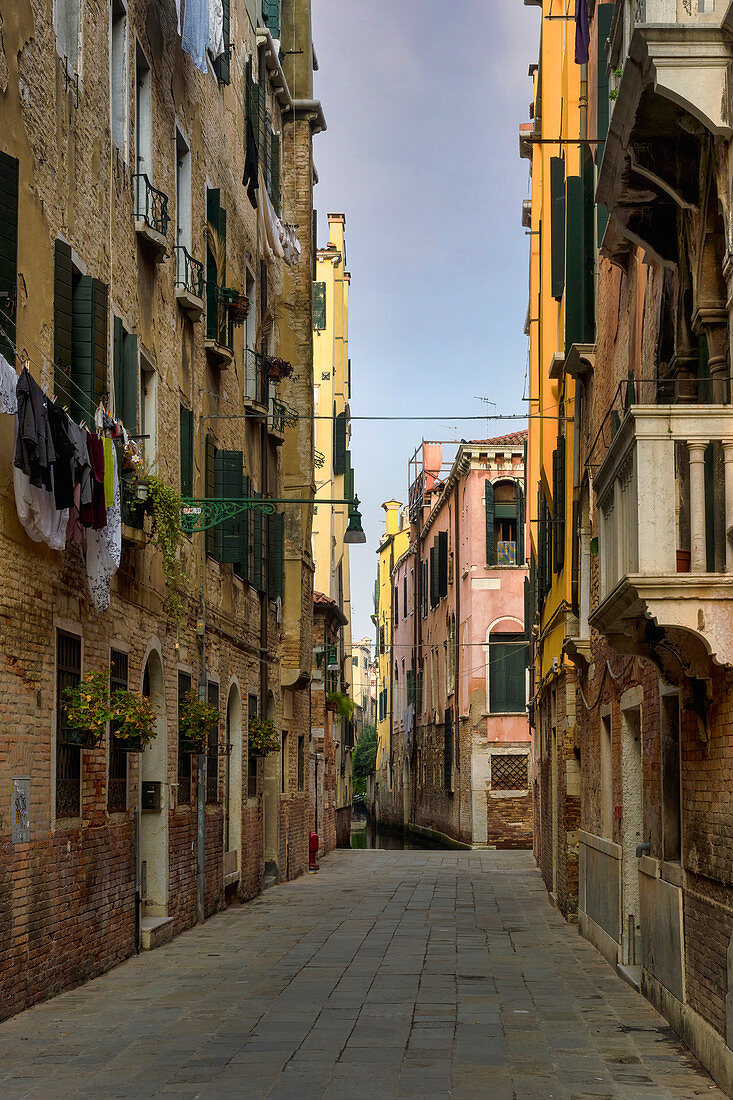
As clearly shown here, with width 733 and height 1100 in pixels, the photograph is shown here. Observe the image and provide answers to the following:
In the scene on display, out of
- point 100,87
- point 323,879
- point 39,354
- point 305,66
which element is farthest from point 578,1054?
point 305,66

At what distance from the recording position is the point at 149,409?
1516 cm

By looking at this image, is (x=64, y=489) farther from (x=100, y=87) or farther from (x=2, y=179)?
(x=100, y=87)

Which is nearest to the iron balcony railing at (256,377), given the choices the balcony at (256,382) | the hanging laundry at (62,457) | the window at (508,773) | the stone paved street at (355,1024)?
the balcony at (256,382)

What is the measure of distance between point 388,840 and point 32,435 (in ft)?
166

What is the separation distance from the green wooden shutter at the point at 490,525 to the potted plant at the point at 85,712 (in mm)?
28353

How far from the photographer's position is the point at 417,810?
53.1m

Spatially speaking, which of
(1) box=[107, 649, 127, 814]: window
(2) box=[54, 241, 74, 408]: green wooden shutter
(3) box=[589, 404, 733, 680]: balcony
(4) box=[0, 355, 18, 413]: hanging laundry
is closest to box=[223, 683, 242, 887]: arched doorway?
(1) box=[107, 649, 127, 814]: window

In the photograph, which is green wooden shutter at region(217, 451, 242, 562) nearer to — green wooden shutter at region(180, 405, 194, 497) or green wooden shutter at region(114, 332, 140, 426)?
green wooden shutter at region(180, 405, 194, 497)

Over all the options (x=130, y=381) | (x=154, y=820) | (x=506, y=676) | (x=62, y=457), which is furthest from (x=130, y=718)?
(x=506, y=676)

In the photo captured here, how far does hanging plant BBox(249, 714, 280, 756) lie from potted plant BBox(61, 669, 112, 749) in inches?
410

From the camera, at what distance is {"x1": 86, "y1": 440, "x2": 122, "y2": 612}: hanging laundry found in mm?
11453

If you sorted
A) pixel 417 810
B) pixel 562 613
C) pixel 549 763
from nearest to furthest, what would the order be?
pixel 562 613, pixel 549 763, pixel 417 810

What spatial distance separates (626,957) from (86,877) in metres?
4.67

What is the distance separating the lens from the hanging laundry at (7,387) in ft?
29.9
